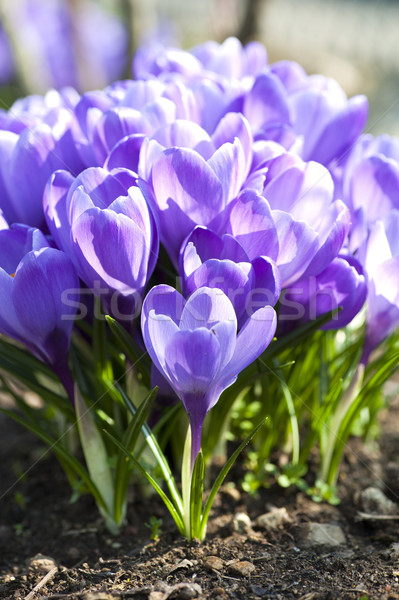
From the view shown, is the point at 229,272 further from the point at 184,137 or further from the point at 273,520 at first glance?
the point at 273,520

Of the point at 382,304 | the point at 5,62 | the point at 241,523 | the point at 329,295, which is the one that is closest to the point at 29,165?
the point at 329,295

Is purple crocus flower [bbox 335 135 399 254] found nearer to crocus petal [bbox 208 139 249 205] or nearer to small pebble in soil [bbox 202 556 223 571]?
crocus petal [bbox 208 139 249 205]

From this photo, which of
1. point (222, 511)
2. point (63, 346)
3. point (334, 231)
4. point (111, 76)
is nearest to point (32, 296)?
point (63, 346)

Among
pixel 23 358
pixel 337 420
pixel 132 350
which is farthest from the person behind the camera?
pixel 337 420

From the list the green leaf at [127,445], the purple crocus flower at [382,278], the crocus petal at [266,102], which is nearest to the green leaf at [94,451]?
the green leaf at [127,445]

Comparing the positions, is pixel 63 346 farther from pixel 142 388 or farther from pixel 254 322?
pixel 254 322

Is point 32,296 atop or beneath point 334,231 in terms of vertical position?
beneath

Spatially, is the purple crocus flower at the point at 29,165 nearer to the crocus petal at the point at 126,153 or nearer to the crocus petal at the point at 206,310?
the crocus petal at the point at 126,153
